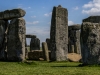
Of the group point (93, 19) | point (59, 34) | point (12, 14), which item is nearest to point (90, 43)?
point (12, 14)

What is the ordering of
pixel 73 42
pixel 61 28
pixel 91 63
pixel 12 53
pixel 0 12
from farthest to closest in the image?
pixel 73 42
pixel 61 28
pixel 0 12
pixel 12 53
pixel 91 63

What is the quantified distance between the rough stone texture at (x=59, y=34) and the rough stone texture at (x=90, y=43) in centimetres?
725

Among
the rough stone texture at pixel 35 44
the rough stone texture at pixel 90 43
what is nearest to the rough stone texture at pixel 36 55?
the rough stone texture at pixel 35 44

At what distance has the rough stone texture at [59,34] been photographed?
21797 mm

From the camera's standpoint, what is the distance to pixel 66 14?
2295 cm

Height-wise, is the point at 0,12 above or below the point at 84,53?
above

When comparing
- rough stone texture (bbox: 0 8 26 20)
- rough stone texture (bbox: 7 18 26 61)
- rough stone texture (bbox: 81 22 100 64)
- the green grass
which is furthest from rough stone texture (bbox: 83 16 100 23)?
the green grass

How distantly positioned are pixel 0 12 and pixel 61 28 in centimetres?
538

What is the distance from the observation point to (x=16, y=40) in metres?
18.9

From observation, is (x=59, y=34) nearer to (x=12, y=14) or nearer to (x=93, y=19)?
(x=93, y=19)

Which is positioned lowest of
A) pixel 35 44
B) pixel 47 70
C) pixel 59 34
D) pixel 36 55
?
pixel 47 70

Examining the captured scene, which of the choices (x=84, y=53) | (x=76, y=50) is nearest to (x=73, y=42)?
(x=76, y=50)

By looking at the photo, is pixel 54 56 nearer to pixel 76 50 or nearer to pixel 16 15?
pixel 16 15

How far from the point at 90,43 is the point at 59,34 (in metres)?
8.03
